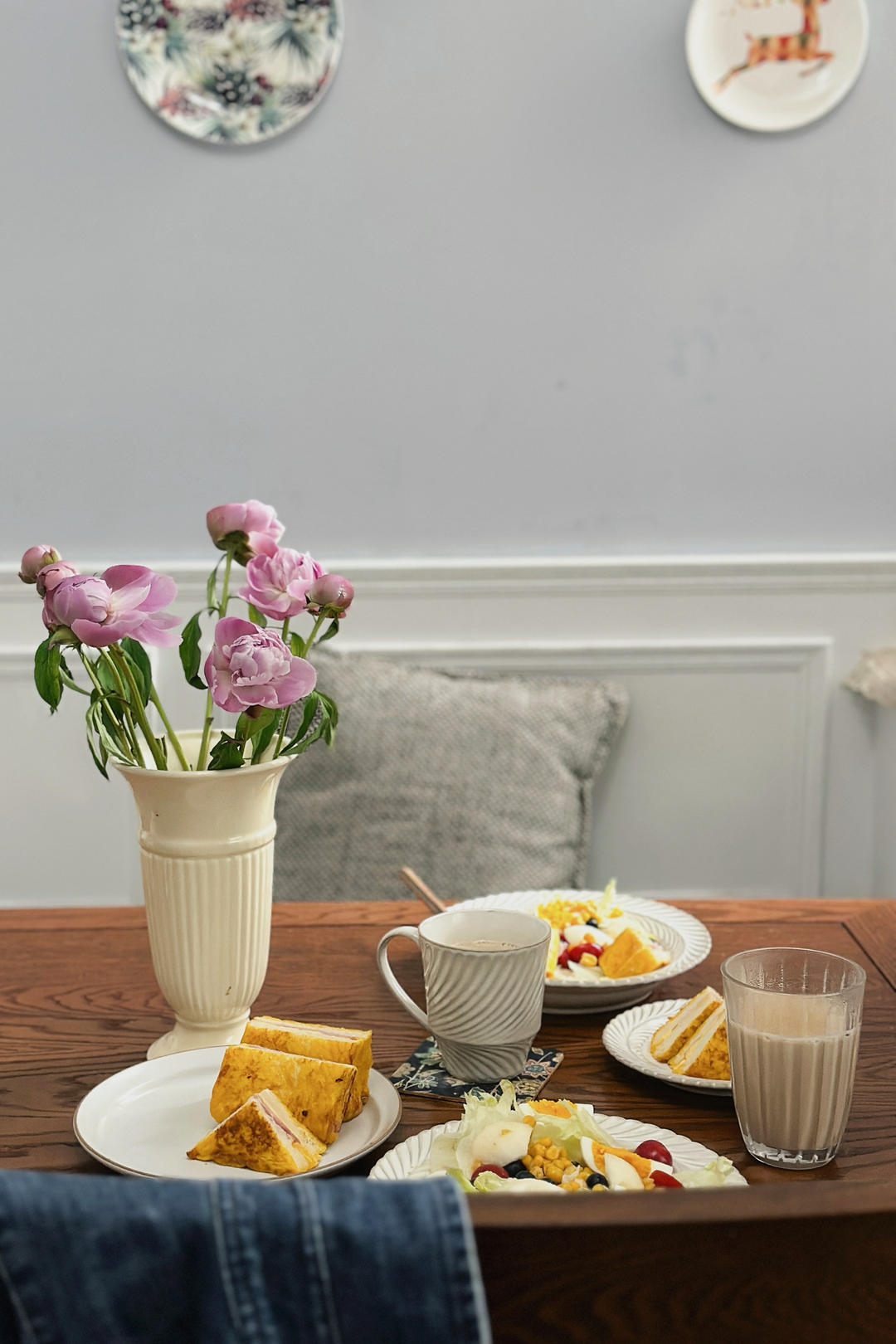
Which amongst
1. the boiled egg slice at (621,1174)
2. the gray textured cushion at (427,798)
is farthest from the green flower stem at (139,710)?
the gray textured cushion at (427,798)

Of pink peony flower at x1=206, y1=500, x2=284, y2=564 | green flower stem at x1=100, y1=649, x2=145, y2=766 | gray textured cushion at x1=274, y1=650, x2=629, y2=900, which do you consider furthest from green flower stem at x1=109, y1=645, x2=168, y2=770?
gray textured cushion at x1=274, y1=650, x2=629, y2=900

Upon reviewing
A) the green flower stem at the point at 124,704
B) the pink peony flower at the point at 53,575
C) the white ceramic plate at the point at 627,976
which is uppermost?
the pink peony flower at the point at 53,575

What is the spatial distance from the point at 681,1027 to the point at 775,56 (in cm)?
187

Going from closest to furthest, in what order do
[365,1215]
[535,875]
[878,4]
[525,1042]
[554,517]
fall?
1. [365,1215]
2. [525,1042]
3. [535,875]
4. [878,4]
5. [554,517]

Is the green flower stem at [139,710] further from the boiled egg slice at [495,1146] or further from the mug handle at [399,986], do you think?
the boiled egg slice at [495,1146]

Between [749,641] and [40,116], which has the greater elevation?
[40,116]

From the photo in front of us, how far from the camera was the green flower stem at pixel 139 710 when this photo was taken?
0.89 m

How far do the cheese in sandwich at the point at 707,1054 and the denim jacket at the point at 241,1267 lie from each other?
0.52 meters

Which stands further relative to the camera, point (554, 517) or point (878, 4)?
point (554, 517)

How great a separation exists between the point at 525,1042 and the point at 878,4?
80.4 inches

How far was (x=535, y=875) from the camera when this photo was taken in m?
1.97

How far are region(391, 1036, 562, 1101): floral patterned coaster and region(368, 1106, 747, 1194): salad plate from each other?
2.7 inches

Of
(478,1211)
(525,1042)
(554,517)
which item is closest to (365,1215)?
(478,1211)

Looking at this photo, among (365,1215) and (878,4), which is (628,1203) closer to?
(365,1215)
